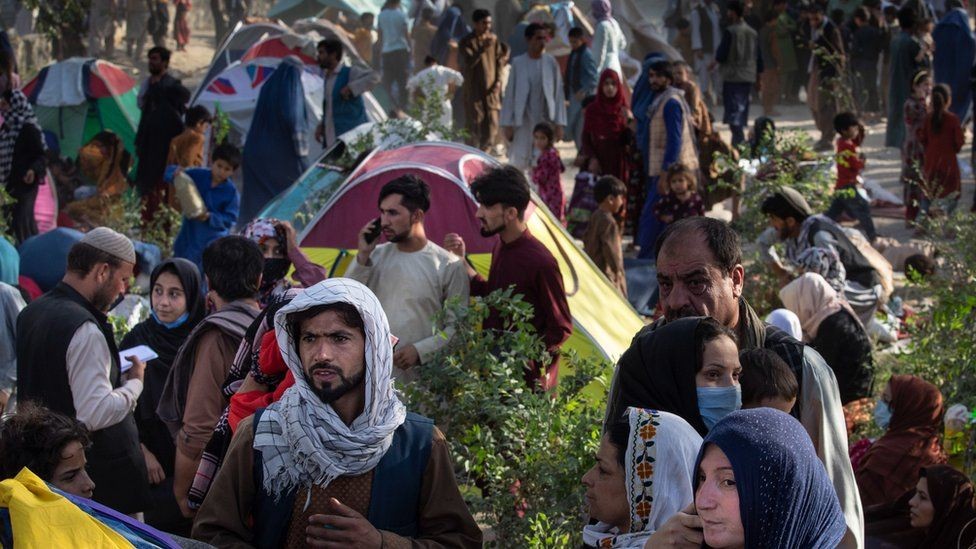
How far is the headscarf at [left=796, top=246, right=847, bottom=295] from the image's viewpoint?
23.5ft

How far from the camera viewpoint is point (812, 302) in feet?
22.1

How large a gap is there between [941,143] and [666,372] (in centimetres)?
923

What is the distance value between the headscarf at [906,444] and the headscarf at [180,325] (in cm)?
268

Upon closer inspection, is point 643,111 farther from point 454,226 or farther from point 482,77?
point 454,226

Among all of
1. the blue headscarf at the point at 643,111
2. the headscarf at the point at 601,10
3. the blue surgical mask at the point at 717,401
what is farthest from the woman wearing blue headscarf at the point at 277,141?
the blue surgical mask at the point at 717,401

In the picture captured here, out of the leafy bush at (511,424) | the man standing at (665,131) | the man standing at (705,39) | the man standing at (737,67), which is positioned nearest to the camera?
the leafy bush at (511,424)

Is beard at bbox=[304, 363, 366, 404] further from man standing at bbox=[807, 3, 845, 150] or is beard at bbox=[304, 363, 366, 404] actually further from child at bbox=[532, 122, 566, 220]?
man standing at bbox=[807, 3, 845, 150]

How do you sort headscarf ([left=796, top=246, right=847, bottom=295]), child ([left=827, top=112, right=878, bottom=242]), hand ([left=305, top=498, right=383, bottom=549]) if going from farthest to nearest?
child ([left=827, top=112, right=878, bottom=242])
headscarf ([left=796, top=246, right=847, bottom=295])
hand ([left=305, top=498, right=383, bottom=549])

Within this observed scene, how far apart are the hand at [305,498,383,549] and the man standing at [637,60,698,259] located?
24.0ft

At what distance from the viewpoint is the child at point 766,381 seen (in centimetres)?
322

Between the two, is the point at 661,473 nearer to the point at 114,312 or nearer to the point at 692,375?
the point at 692,375

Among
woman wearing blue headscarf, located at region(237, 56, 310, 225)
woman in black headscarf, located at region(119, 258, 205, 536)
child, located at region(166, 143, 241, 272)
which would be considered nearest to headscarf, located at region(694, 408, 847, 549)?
woman in black headscarf, located at region(119, 258, 205, 536)

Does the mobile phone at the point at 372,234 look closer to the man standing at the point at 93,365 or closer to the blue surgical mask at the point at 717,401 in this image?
the man standing at the point at 93,365

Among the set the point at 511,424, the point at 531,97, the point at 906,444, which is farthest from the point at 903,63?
the point at 511,424
